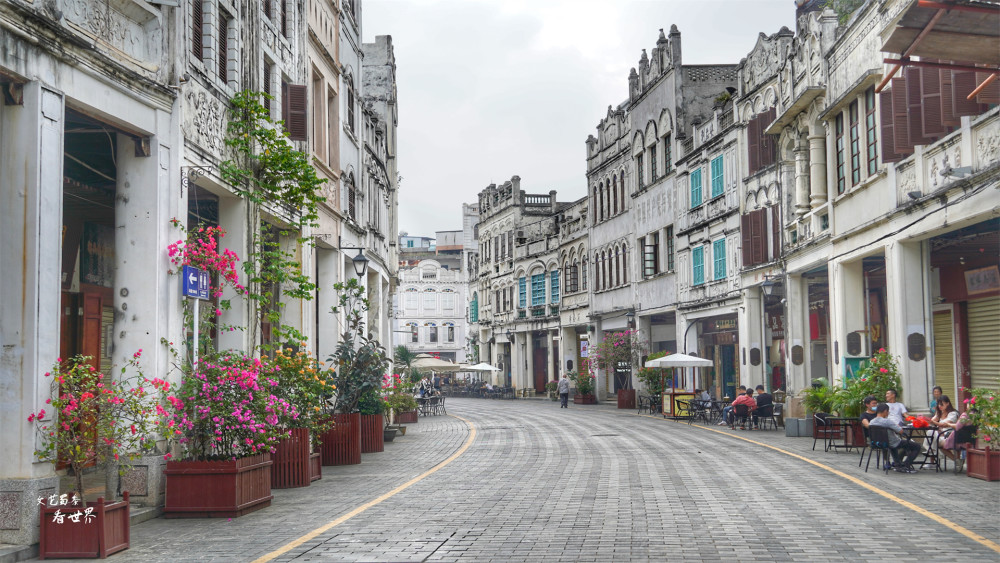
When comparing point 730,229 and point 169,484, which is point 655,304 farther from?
point 169,484

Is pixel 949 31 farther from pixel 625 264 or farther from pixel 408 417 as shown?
pixel 625 264

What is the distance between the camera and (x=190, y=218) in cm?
1673

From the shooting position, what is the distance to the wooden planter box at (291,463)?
47.0 feet

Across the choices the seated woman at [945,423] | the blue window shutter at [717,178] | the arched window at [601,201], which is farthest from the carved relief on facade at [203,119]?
the arched window at [601,201]

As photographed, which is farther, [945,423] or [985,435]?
[945,423]

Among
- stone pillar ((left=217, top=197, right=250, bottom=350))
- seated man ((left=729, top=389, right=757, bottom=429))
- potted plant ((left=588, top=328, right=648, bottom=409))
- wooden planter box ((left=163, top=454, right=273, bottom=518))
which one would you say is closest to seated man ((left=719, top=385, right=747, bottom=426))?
seated man ((left=729, top=389, right=757, bottom=429))

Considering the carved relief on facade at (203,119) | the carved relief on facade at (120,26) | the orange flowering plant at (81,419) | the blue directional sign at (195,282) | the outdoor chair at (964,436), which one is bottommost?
the outdoor chair at (964,436)

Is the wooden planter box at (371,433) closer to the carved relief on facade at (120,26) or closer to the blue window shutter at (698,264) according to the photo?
the carved relief on facade at (120,26)

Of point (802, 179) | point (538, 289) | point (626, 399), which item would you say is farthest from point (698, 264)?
point (538, 289)

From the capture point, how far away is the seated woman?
1551 cm

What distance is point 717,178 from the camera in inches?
1398

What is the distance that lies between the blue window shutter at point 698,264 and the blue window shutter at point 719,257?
132 centimetres

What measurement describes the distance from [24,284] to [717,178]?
95.5 ft

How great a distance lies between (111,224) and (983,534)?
13501 mm
